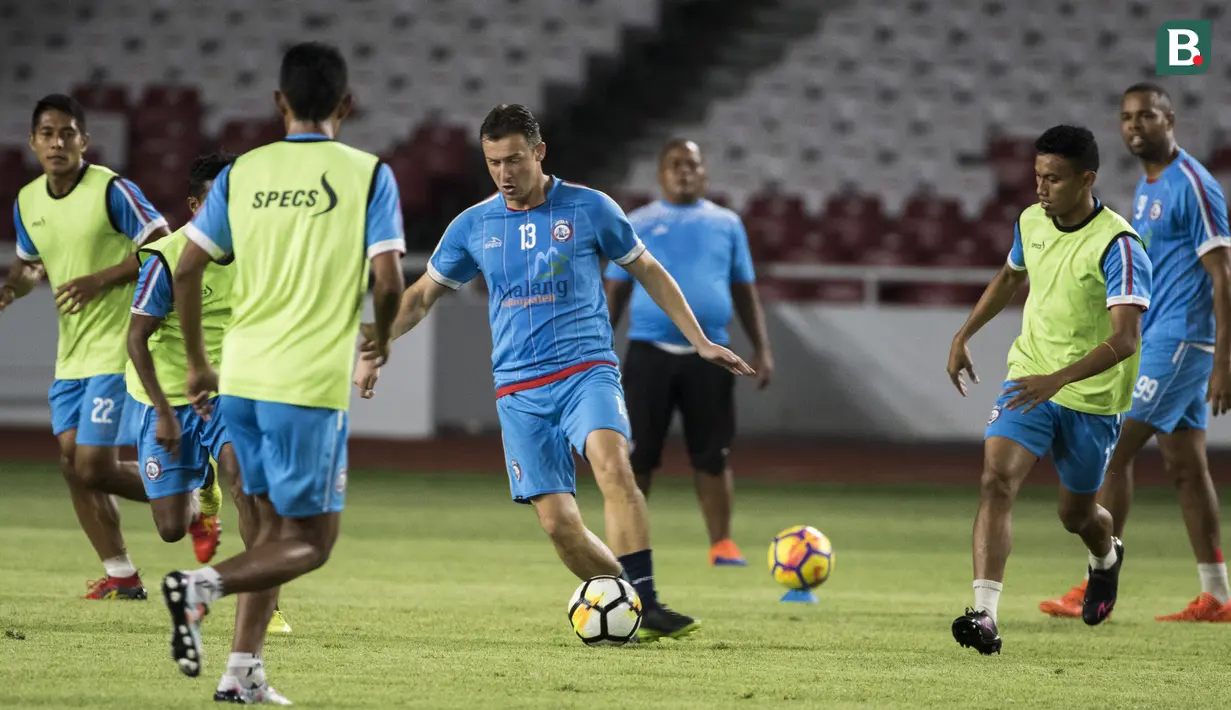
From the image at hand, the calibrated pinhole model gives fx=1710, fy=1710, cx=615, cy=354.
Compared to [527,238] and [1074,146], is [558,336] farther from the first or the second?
[1074,146]

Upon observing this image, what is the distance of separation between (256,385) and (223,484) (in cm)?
952

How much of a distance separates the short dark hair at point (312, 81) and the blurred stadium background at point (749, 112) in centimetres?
1279

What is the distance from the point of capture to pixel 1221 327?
8.12 metres

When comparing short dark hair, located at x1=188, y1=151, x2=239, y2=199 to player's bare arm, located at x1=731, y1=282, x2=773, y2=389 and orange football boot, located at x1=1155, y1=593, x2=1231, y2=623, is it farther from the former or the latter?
orange football boot, located at x1=1155, y1=593, x2=1231, y2=623

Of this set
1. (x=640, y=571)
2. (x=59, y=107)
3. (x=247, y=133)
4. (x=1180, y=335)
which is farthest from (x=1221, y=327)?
(x=247, y=133)

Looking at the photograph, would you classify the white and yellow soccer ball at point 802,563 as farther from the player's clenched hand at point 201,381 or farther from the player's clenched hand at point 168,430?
the player's clenched hand at point 201,381

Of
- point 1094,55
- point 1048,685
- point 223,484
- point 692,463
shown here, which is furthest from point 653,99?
point 1048,685

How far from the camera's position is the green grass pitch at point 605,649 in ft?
18.6

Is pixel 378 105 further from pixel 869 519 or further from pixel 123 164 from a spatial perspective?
pixel 869 519

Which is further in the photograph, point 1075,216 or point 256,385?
point 1075,216

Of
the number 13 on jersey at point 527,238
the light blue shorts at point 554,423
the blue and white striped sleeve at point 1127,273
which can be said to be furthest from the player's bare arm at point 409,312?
the blue and white striped sleeve at point 1127,273

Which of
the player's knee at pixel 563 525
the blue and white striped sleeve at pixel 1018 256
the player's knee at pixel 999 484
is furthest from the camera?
the blue and white striped sleeve at pixel 1018 256

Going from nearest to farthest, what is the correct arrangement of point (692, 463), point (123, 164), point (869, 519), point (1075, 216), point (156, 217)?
point (1075, 216) < point (156, 217) < point (692, 463) < point (869, 519) < point (123, 164)

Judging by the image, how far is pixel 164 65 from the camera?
23.3 m
